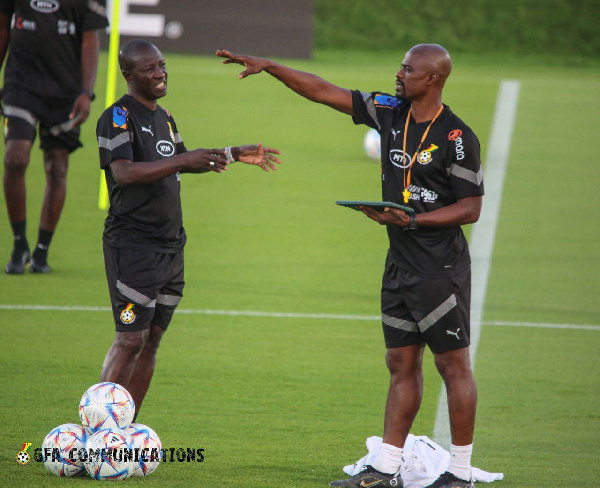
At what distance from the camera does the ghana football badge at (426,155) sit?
17.2ft

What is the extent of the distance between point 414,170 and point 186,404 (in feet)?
7.28

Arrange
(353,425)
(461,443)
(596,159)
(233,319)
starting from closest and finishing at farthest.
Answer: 1. (461,443)
2. (353,425)
3. (233,319)
4. (596,159)

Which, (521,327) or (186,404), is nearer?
(186,404)

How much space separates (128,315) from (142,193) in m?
0.62

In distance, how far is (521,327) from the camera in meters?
8.78

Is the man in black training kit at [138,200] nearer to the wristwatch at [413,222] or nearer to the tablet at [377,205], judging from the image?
the tablet at [377,205]

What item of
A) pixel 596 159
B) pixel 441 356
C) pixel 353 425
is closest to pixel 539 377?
pixel 353 425

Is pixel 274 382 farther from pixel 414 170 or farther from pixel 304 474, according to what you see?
pixel 414 170

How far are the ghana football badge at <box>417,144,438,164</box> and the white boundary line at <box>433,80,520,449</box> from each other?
1.73 metres

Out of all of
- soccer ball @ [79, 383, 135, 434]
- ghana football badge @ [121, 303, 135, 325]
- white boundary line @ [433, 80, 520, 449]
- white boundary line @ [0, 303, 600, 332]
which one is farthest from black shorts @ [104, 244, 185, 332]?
white boundary line @ [0, 303, 600, 332]

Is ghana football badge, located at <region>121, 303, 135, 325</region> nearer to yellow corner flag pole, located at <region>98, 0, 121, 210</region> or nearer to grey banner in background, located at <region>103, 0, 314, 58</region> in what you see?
yellow corner flag pole, located at <region>98, 0, 121, 210</region>

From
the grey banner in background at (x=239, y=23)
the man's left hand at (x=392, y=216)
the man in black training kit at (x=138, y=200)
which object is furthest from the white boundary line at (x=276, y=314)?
the grey banner in background at (x=239, y=23)

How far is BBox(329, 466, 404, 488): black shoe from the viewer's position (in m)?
5.25

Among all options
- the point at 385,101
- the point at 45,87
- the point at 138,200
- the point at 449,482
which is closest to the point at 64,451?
the point at 138,200
